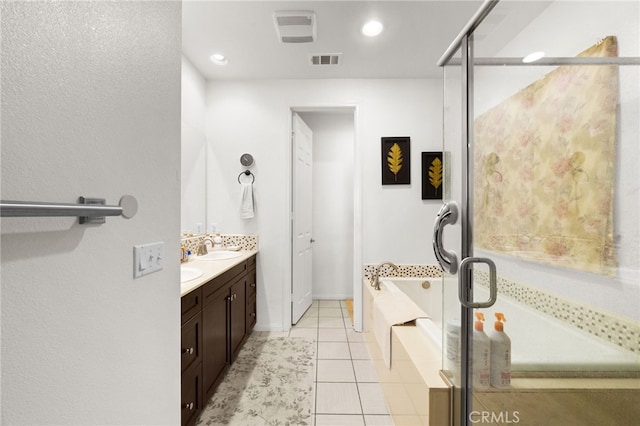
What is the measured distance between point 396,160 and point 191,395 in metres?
2.63

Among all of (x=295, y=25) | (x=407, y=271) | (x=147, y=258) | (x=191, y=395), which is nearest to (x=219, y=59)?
(x=295, y=25)

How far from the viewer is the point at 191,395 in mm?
1521

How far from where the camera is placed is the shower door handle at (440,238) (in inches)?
46.2

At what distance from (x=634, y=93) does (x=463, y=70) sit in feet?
1.86

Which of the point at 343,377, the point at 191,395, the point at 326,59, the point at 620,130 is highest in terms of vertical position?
the point at 326,59

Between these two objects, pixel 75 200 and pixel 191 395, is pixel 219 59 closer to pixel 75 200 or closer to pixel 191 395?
pixel 75 200

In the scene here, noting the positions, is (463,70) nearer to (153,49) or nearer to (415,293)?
(153,49)

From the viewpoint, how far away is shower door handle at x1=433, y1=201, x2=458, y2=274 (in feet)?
3.85

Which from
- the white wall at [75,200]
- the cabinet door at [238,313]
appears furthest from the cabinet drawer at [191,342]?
the cabinet door at [238,313]

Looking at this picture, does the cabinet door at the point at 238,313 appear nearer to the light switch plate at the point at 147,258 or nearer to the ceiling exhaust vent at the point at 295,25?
the light switch plate at the point at 147,258

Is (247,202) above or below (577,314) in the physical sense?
above

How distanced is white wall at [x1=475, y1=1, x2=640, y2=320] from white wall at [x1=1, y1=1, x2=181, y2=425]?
1292 mm

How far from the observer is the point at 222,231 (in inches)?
120

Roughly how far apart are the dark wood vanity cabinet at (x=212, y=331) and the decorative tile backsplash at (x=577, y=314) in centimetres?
145
